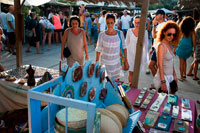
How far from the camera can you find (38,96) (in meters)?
1.02

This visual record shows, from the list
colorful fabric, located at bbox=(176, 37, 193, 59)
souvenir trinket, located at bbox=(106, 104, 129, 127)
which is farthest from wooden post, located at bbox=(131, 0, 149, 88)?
colorful fabric, located at bbox=(176, 37, 193, 59)

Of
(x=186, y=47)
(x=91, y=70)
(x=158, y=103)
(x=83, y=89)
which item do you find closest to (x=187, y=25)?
(x=186, y=47)

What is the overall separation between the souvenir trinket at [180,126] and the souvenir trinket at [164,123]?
6 cm

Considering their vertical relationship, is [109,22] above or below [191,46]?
above

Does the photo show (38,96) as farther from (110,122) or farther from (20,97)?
(20,97)

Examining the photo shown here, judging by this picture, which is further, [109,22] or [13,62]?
[13,62]

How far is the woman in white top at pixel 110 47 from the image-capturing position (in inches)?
131

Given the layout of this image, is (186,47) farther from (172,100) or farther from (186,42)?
(172,100)

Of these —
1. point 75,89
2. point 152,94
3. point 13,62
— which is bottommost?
point 13,62

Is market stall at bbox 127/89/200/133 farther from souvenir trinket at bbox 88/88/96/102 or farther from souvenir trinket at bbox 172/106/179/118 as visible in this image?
souvenir trinket at bbox 88/88/96/102

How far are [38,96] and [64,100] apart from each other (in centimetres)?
17

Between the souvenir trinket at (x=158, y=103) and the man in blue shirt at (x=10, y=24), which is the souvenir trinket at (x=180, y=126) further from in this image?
the man in blue shirt at (x=10, y=24)

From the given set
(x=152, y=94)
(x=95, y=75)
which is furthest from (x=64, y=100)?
(x=152, y=94)

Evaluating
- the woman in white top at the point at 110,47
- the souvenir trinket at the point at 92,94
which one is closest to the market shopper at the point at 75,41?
the woman in white top at the point at 110,47
